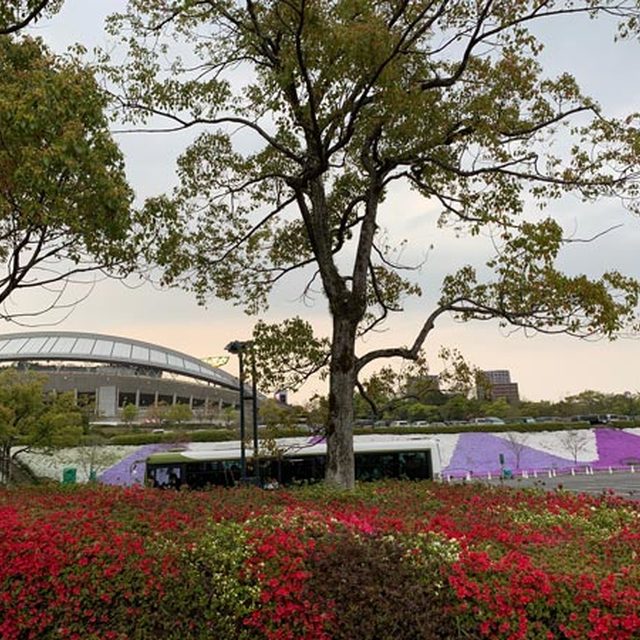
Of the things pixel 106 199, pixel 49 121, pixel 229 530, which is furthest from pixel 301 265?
pixel 229 530

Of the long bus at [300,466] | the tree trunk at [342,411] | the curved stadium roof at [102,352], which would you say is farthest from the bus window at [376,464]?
the curved stadium roof at [102,352]

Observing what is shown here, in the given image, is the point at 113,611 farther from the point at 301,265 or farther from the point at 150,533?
the point at 301,265

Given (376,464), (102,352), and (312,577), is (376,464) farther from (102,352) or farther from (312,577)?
(102,352)

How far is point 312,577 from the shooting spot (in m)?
2.96

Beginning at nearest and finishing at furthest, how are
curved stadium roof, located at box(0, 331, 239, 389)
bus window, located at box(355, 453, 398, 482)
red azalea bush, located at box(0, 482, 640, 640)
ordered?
red azalea bush, located at box(0, 482, 640, 640) < bus window, located at box(355, 453, 398, 482) < curved stadium roof, located at box(0, 331, 239, 389)

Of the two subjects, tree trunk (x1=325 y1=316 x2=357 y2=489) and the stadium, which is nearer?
tree trunk (x1=325 y1=316 x2=357 y2=489)

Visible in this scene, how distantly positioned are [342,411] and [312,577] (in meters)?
3.92

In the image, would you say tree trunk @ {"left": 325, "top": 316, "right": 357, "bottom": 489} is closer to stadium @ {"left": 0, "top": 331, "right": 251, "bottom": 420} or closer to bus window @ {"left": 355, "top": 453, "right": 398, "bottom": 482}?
bus window @ {"left": 355, "top": 453, "right": 398, "bottom": 482}

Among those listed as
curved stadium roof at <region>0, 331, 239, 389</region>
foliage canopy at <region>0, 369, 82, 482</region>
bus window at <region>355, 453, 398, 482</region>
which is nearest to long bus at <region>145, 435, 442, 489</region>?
bus window at <region>355, 453, 398, 482</region>

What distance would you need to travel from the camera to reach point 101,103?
180 inches

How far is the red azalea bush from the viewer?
2680 millimetres

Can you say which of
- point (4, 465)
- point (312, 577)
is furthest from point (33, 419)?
point (312, 577)

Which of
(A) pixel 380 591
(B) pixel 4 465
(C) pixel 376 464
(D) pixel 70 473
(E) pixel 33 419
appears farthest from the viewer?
(D) pixel 70 473

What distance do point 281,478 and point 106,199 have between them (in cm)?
1311
